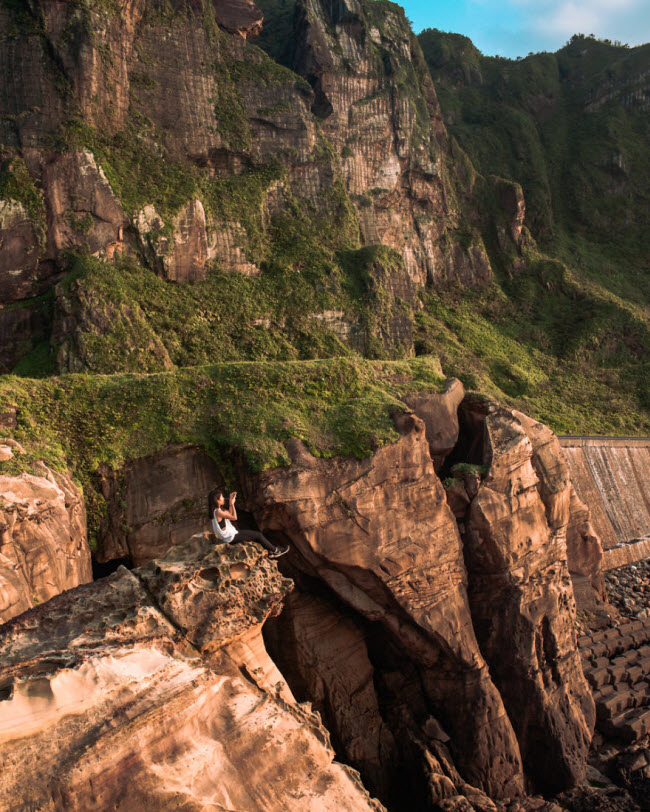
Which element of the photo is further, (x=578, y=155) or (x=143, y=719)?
(x=578, y=155)

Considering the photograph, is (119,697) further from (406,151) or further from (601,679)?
(406,151)

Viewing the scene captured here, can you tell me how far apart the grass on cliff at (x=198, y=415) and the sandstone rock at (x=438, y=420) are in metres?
0.92

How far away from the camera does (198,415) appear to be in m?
13.8

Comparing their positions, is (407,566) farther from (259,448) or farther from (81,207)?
(81,207)

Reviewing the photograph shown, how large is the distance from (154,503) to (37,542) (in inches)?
116

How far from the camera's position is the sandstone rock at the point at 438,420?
1548 centimetres

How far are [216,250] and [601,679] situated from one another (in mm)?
21180

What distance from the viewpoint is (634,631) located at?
66.3 ft

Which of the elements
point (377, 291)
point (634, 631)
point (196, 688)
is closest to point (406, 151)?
point (377, 291)

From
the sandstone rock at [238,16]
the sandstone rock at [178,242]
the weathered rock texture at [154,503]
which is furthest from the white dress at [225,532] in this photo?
the sandstone rock at [238,16]

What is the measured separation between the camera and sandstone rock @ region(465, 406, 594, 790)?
14.2 meters

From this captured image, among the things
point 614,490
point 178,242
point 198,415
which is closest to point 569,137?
point 614,490

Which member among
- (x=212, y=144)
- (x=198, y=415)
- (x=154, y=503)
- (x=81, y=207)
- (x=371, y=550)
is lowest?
(x=371, y=550)

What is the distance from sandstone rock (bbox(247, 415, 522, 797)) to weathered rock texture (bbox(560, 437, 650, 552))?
14514mm
